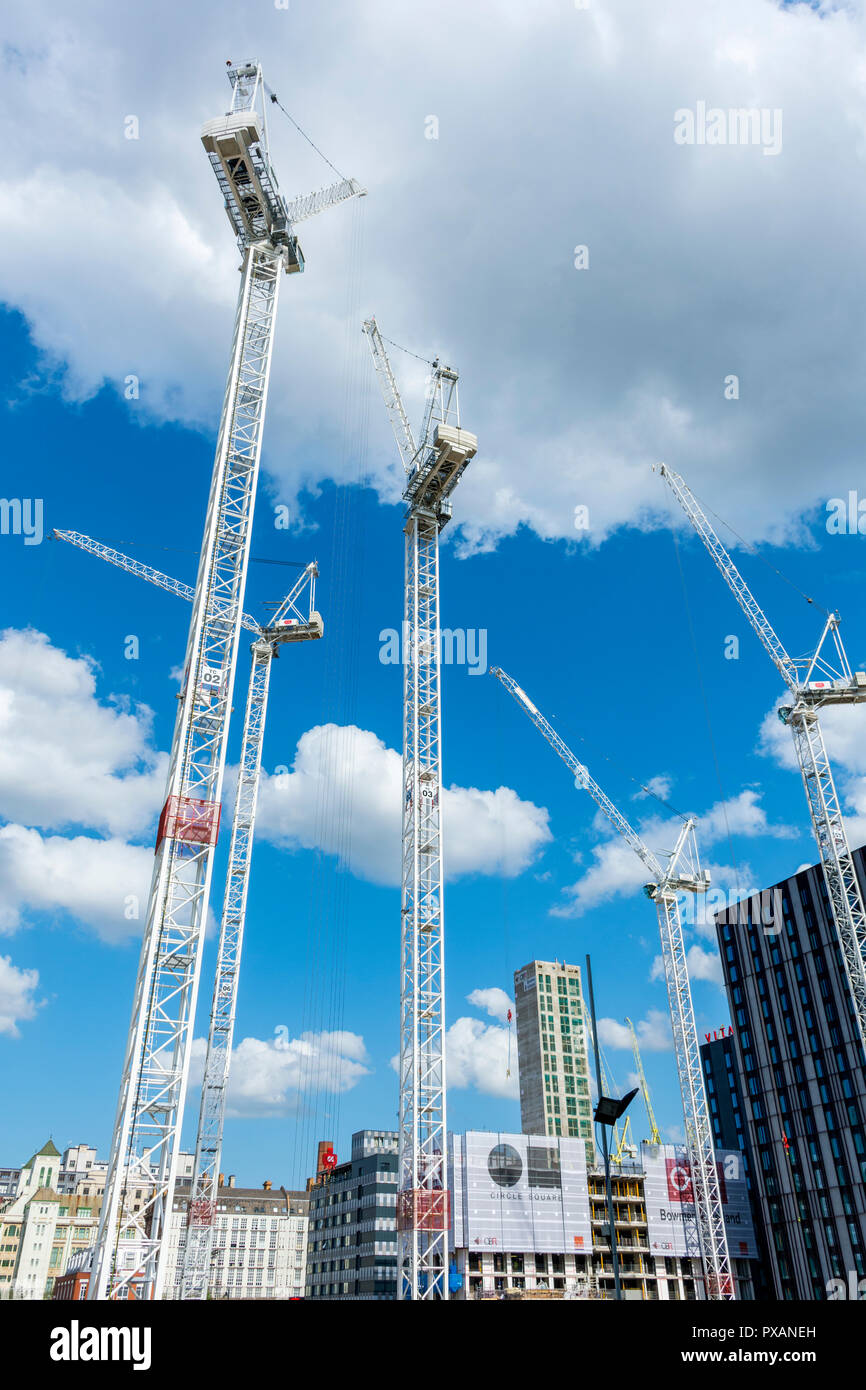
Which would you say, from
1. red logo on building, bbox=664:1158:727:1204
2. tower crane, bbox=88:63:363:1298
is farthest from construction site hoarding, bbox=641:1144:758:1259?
tower crane, bbox=88:63:363:1298

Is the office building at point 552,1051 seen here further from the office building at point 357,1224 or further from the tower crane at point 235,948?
the tower crane at point 235,948

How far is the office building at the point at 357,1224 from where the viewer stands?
98312mm

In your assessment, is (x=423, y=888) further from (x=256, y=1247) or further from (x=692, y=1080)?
(x=256, y=1247)

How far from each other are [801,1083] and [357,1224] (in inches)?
2066

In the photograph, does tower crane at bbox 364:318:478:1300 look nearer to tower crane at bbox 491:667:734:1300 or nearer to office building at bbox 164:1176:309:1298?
tower crane at bbox 491:667:734:1300

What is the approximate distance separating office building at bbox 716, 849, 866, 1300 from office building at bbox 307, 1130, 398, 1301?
40.2 m

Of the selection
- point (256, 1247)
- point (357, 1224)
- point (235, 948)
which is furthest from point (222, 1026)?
point (256, 1247)

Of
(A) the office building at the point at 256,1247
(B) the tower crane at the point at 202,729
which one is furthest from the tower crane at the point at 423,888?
(A) the office building at the point at 256,1247

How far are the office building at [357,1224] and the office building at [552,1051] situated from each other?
65.3 meters

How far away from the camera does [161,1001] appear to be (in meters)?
33.5

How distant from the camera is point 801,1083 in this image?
92688 mm
